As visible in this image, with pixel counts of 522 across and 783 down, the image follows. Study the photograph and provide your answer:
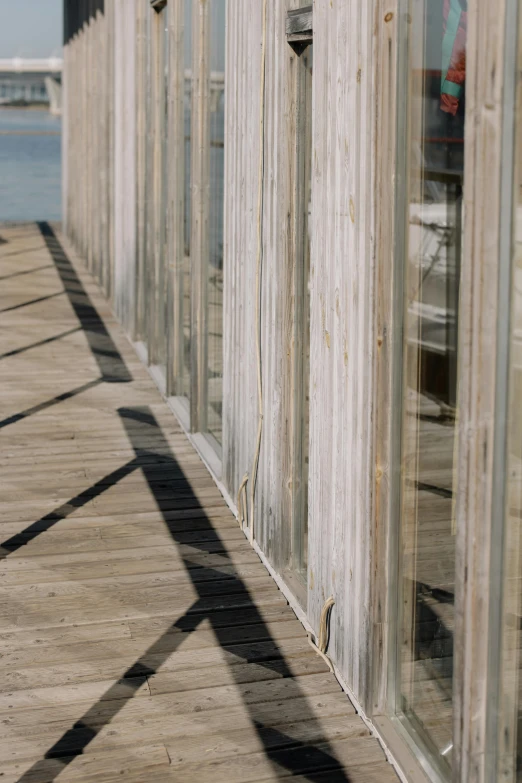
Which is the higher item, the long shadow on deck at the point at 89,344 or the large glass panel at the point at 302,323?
the large glass panel at the point at 302,323

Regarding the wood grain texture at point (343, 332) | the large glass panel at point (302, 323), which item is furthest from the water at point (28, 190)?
the wood grain texture at point (343, 332)

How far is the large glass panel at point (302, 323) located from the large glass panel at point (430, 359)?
1070 millimetres

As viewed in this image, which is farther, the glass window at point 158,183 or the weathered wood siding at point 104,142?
the weathered wood siding at point 104,142

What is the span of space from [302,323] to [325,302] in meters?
0.61

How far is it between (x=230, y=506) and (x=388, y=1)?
8.09 ft

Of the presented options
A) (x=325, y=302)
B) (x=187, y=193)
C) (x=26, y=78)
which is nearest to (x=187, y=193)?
(x=187, y=193)

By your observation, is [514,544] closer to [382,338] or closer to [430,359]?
[430,359]

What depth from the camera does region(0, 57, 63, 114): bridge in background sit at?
71.1m

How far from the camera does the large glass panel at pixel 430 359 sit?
2467mm

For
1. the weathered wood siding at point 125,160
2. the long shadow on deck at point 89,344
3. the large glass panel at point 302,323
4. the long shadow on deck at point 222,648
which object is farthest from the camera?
the weathered wood siding at point 125,160

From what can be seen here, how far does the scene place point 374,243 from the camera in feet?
9.43

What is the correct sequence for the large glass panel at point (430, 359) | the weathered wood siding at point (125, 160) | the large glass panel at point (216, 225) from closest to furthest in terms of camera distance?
the large glass panel at point (430, 359), the large glass panel at point (216, 225), the weathered wood siding at point (125, 160)

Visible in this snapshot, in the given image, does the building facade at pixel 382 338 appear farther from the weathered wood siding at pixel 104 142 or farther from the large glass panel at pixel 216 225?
the weathered wood siding at pixel 104 142

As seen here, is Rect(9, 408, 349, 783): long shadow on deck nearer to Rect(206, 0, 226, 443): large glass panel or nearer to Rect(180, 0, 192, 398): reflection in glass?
Rect(206, 0, 226, 443): large glass panel
